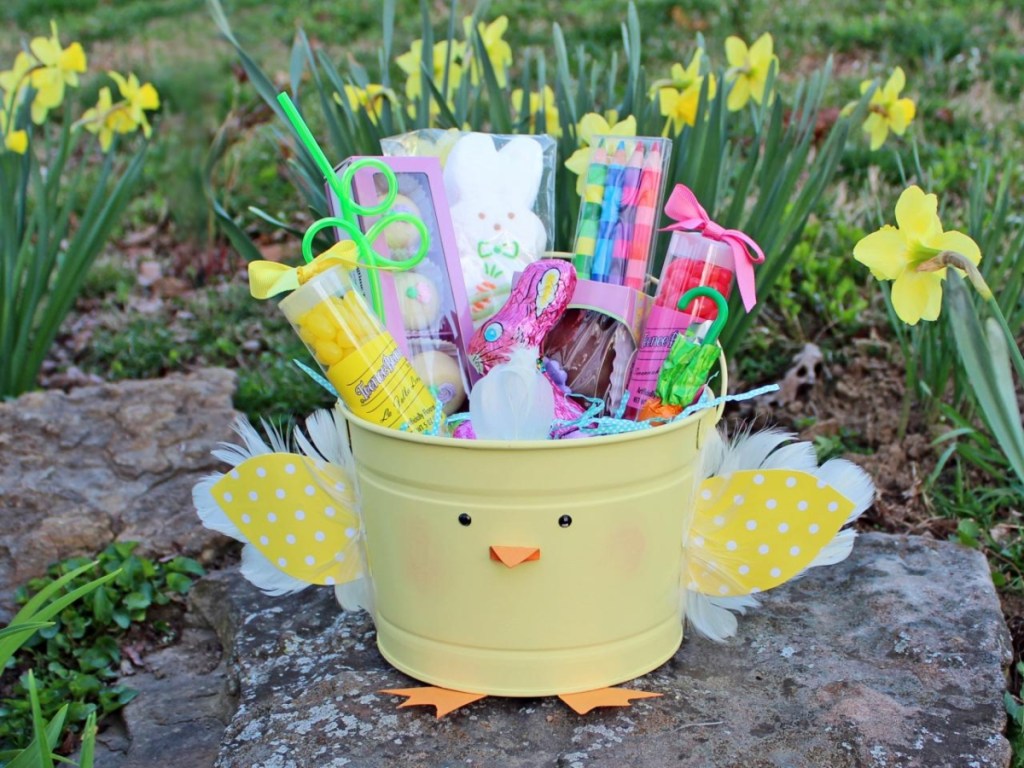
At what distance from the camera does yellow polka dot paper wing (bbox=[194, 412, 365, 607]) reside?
131 centimetres

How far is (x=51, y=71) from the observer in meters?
2.10

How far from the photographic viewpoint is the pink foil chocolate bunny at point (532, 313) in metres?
1.30

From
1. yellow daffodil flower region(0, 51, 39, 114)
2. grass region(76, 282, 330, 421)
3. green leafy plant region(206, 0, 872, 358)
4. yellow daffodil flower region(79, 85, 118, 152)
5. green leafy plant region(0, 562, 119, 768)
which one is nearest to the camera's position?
green leafy plant region(0, 562, 119, 768)

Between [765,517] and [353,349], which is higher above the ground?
[353,349]

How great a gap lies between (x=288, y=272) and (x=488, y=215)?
375 millimetres

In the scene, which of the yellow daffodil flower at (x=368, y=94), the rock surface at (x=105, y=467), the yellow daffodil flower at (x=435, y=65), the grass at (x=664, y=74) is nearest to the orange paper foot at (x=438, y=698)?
the rock surface at (x=105, y=467)

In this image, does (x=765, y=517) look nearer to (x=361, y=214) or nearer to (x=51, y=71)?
(x=361, y=214)

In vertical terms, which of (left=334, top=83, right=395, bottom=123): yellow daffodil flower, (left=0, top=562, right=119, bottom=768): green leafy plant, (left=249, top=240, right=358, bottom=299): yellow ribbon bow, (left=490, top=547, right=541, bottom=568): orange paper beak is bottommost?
(left=0, top=562, right=119, bottom=768): green leafy plant

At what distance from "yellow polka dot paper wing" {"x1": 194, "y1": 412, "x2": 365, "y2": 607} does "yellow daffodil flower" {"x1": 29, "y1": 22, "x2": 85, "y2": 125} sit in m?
1.14

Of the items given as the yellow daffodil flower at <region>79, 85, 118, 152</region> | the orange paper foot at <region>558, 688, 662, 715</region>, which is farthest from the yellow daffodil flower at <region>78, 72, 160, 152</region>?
the orange paper foot at <region>558, 688, 662, 715</region>

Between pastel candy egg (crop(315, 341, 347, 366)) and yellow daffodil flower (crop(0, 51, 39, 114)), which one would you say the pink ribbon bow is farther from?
yellow daffodil flower (crop(0, 51, 39, 114))

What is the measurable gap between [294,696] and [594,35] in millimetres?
3521

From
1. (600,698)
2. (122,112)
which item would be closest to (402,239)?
(600,698)

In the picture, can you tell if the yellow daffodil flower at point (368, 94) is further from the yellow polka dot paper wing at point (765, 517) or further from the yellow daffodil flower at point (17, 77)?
the yellow polka dot paper wing at point (765, 517)
